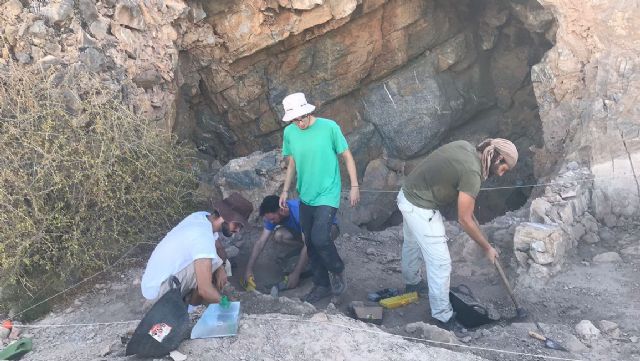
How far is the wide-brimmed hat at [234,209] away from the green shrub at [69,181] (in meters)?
1.01

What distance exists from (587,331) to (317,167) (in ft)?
7.07

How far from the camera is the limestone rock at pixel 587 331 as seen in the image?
351 cm

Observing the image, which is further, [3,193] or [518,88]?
[518,88]

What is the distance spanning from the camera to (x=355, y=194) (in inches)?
166

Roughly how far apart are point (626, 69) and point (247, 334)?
163 inches

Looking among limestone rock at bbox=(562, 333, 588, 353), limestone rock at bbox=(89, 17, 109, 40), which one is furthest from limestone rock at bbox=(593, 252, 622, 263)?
limestone rock at bbox=(89, 17, 109, 40)

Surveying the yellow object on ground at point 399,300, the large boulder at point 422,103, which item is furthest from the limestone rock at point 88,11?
the large boulder at point 422,103

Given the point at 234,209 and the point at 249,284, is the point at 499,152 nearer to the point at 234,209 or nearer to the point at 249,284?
the point at 234,209

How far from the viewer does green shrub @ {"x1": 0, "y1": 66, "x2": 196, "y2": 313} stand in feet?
12.8

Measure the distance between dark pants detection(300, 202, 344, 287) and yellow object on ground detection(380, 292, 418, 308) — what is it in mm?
436

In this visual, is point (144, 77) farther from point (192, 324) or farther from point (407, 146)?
point (407, 146)

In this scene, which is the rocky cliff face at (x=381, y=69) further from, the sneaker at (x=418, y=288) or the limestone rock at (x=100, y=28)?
the sneaker at (x=418, y=288)

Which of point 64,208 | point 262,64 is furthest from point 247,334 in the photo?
point 262,64

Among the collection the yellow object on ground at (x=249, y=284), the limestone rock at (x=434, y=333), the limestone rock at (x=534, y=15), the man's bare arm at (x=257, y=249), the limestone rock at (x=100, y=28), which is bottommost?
the limestone rock at (x=434, y=333)
